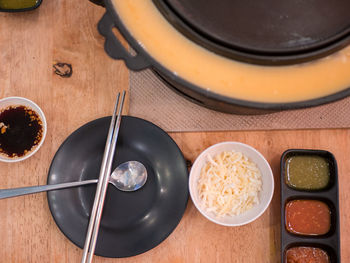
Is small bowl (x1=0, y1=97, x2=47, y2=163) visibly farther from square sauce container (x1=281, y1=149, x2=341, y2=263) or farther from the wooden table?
square sauce container (x1=281, y1=149, x2=341, y2=263)

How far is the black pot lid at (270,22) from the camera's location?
0.71 metres

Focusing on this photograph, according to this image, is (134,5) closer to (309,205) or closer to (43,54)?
(43,54)

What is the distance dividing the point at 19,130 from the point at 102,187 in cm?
43

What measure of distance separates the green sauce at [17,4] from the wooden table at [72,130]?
50mm

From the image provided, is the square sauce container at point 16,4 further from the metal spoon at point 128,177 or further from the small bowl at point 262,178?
the small bowl at point 262,178

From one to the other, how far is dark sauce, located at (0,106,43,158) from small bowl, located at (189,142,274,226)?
64 centimetres

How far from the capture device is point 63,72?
1300 mm

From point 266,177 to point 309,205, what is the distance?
0.63 ft

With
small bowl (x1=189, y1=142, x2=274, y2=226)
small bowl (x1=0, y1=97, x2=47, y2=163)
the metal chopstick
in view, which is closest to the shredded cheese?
small bowl (x1=189, y1=142, x2=274, y2=226)

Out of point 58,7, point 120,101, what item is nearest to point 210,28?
point 120,101

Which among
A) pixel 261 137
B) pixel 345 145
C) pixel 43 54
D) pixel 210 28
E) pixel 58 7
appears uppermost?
pixel 210 28

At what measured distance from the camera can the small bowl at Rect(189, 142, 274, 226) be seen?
1.12m

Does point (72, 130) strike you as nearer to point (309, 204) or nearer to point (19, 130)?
point (19, 130)

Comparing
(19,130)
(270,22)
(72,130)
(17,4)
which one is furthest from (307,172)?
(17,4)
